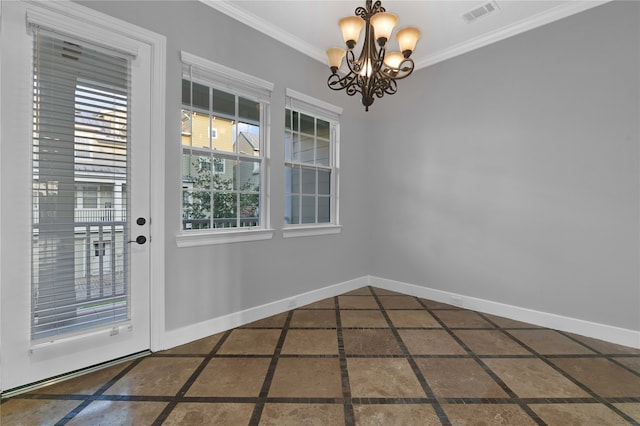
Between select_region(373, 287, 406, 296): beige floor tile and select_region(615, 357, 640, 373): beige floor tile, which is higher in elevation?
select_region(373, 287, 406, 296): beige floor tile

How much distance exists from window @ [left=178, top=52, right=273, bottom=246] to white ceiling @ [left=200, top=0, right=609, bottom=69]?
60 cm

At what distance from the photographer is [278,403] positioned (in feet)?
5.79

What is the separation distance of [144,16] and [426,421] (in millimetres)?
3377

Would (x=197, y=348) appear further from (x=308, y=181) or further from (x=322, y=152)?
(x=322, y=152)

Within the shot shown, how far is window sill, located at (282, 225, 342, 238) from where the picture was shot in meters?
3.27

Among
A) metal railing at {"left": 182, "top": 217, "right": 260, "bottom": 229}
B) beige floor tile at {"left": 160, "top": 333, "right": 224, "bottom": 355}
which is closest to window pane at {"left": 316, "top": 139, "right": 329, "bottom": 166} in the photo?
metal railing at {"left": 182, "top": 217, "right": 260, "bottom": 229}

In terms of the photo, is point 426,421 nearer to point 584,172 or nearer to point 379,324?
point 379,324

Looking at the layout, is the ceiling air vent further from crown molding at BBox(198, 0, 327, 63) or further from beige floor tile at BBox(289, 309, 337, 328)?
beige floor tile at BBox(289, 309, 337, 328)

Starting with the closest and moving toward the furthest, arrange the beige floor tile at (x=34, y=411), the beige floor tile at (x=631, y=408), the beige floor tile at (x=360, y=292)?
the beige floor tile at (x=34, y=411) → the beige floor tile at (x=631, y=408) → the beige floor tile at (x=360, y=292)

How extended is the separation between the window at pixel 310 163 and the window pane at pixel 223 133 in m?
0.66

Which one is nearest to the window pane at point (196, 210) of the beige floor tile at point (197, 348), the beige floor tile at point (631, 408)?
the beige floor tile at point (197, 348)

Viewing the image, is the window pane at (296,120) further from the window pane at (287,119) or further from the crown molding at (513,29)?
the crown molding at (513,29)

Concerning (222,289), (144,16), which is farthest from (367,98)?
(222,289)

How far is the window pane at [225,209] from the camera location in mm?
2756
